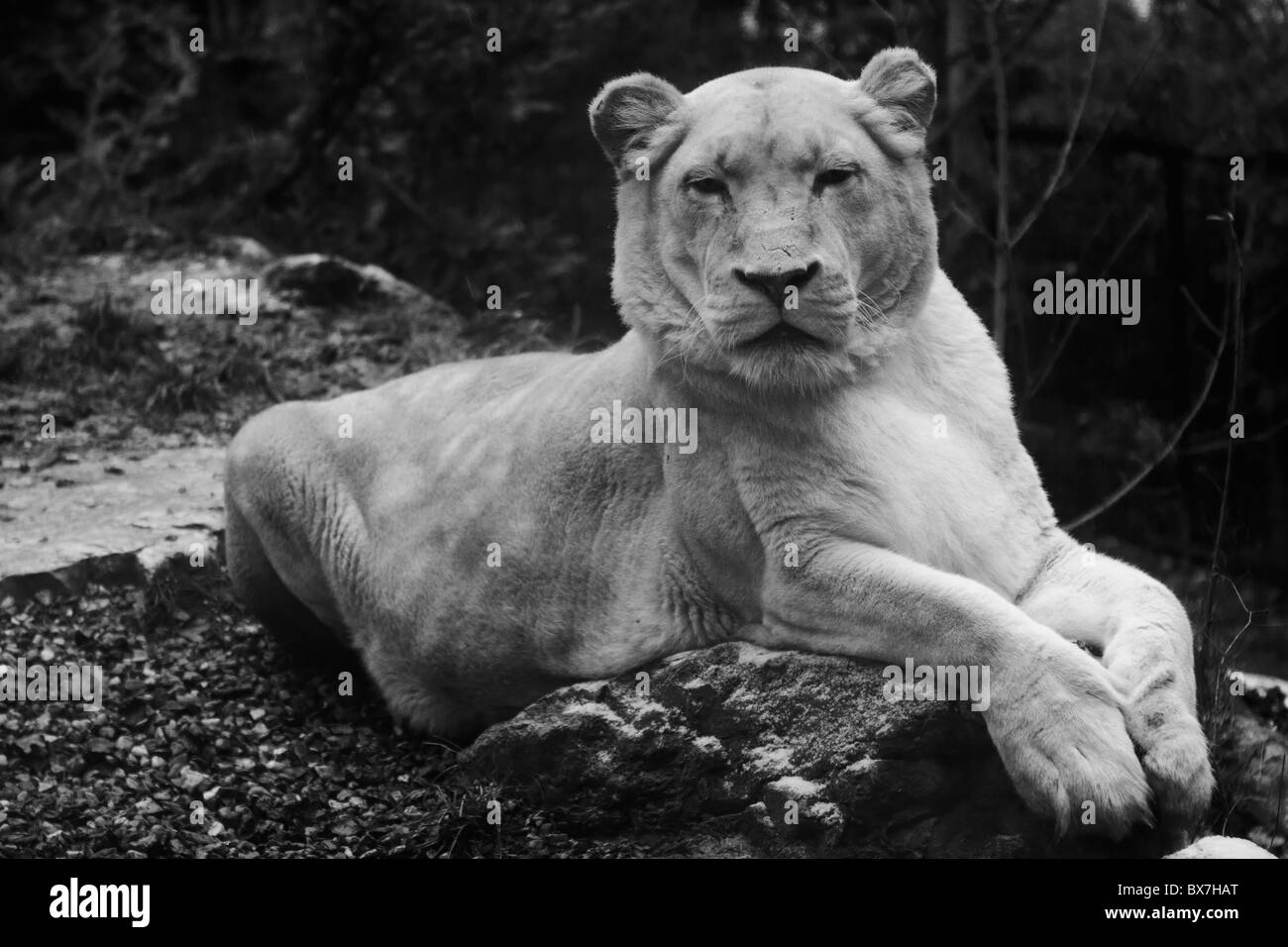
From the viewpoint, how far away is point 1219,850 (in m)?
4.80

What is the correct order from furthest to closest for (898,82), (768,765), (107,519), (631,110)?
(107,519) < (631,110) < (898,82) < (768,765)

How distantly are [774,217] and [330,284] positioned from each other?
623cm

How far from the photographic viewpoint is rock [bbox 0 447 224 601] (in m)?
7.36

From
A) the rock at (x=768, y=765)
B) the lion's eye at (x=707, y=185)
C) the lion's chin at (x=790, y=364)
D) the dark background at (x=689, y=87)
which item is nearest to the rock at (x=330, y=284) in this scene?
the dark background at (x=689, y=87)

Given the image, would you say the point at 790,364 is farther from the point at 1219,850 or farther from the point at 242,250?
the point at 242,250

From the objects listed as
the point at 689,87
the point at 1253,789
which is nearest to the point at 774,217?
the point at 1253,789

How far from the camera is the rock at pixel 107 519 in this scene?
7.36m

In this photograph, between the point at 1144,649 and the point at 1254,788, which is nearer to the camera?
the point at 1144,649

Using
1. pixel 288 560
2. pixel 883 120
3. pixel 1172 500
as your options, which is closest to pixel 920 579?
pixel 883 120

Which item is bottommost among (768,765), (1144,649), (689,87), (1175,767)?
(768,765)

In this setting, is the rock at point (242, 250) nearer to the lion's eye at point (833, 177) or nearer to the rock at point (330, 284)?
the rock at point (330, 284)

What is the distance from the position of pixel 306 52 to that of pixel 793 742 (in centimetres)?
895
